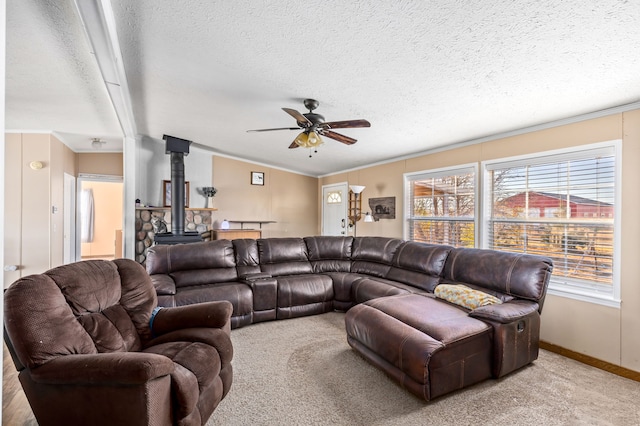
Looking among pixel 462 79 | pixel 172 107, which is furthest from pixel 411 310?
pixel 172 107

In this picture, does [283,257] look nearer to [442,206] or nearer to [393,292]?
[393,292]

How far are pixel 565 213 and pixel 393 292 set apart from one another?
191cm

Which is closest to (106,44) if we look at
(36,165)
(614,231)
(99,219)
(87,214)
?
(36,165)

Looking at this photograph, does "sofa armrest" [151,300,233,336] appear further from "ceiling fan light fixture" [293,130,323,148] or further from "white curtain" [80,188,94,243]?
"white curtain" [80,188,94,243]

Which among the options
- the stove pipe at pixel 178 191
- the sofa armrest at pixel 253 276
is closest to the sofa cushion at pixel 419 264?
the sofa armrest at pixel 253 276

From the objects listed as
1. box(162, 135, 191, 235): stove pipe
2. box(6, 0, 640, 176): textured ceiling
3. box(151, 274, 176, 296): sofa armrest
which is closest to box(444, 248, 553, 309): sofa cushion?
box(6, 0, 640, 176): textured ceiling

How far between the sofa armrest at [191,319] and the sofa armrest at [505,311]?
194 centimetres

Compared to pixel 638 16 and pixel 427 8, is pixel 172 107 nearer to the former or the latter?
pixel 427 8

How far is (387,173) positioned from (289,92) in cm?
286

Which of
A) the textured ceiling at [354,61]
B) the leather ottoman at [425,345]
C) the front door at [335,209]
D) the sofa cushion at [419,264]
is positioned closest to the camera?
the textured ceiling at [354,61]

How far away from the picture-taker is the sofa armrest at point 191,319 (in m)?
2.13

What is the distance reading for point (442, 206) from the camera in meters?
4.49

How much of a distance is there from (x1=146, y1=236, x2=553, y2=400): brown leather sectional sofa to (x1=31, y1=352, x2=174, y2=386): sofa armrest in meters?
1.60

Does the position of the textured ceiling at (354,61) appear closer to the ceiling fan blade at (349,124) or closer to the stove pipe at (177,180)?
the ceiling fan blade at (349,124)
